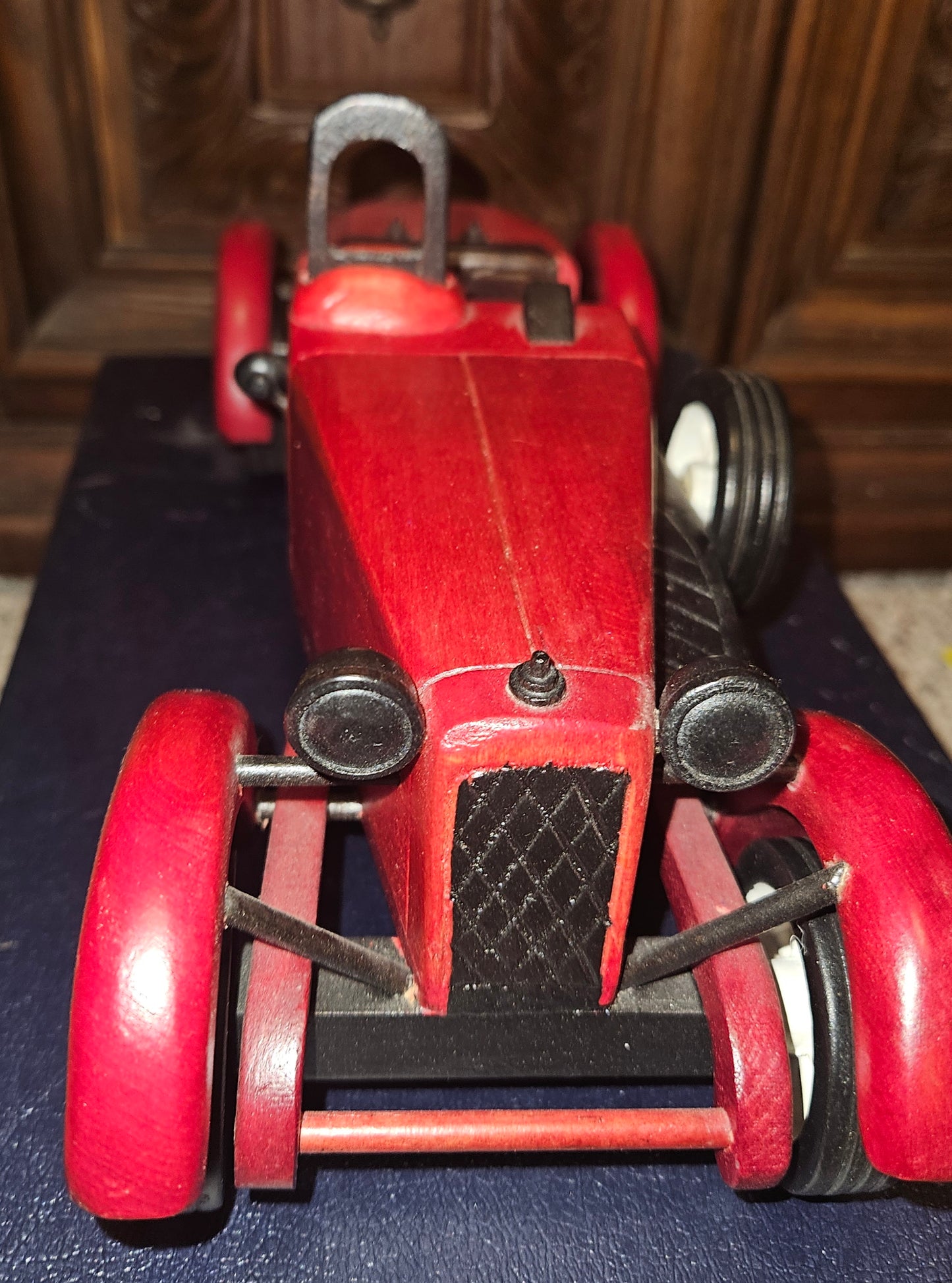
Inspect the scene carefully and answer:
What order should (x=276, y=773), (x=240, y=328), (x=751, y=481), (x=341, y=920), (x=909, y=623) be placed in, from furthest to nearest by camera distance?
(x=909, y=623)
(x=240, y=328)
(x=751, y=481)
(x=341, y=920)
(x=276, y=773)

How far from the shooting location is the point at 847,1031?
80cm

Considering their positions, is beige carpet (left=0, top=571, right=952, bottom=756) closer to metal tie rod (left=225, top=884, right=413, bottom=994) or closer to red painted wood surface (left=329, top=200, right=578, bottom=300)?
red painted wood surface (left=329, top=200, right=578, bottom=300)

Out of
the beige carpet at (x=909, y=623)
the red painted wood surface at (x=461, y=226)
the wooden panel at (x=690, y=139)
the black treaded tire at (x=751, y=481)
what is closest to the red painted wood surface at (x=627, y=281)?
the red painted wood surface at (x=461, y=226)

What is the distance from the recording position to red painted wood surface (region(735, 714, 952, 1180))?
750 millimetres

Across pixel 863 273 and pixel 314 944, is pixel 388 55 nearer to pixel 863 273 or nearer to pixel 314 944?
pixel 863 273

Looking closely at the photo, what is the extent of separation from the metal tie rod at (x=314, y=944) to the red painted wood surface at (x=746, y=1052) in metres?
0.22

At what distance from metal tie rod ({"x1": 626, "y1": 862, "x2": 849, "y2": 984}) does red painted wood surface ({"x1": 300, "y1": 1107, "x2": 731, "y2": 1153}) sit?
11 cm

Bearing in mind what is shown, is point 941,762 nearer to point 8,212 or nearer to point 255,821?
point 255,821

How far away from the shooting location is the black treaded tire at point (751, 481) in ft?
3.90

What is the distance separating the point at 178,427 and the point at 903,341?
4.14 ft

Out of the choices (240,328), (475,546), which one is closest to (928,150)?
(240,328)

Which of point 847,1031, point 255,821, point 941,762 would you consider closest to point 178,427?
point 255,821

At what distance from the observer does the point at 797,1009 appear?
89cm

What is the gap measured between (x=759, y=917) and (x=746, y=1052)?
9 cm
